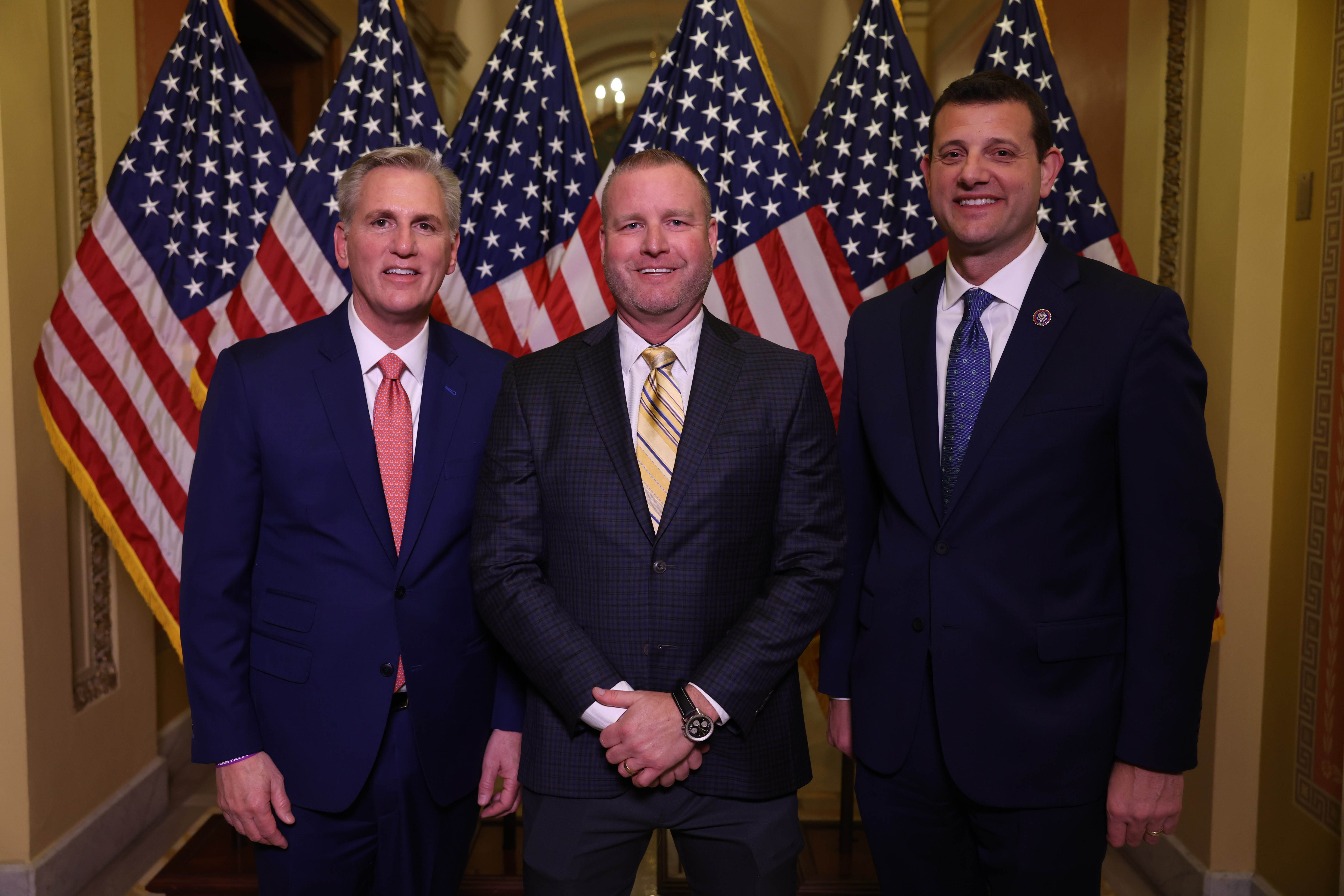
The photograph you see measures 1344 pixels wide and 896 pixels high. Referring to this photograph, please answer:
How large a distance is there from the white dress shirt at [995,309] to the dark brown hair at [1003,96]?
0.57ft

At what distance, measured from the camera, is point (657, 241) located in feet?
5.44

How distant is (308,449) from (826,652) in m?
1.06

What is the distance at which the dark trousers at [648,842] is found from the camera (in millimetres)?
1606

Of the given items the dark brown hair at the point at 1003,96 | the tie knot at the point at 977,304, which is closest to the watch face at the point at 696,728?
the tie knot at the point at 977,304

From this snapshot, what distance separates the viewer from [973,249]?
1.75 m

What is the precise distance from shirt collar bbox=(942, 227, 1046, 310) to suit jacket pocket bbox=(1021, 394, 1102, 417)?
188mm

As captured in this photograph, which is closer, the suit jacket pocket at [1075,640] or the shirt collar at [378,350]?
the suit jacket pocket at [1075,640]

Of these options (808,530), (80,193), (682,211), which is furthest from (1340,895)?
(80,193)

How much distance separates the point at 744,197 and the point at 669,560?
1.81 m

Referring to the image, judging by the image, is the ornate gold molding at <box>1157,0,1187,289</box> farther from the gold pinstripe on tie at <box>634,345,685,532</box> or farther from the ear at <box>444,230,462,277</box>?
the ear at <box>444,230,462,277</box>

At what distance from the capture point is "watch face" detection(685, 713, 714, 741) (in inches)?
60.8

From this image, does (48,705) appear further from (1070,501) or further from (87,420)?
(1070,501)

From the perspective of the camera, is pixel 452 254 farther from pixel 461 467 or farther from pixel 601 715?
pixel 601 715

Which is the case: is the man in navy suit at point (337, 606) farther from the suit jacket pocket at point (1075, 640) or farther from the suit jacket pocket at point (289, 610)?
the suit jacket pocket at point (1075, 640)
